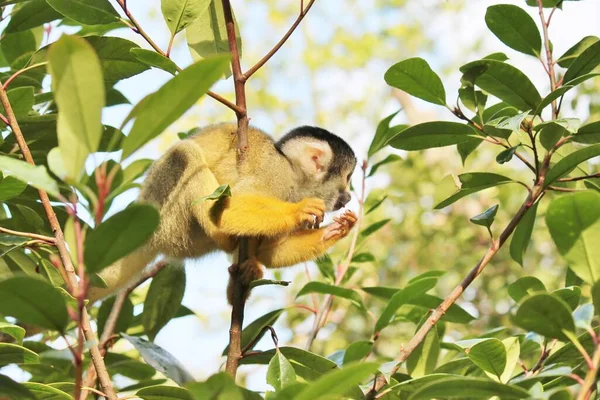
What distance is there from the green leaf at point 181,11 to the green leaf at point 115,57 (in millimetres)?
115

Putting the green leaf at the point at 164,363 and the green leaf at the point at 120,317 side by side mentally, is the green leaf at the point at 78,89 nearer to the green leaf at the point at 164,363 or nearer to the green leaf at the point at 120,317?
the green leaf at the point at 164,363

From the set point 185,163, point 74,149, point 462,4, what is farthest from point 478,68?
point 462,4

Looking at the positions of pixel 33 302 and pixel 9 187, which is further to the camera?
pixel 9 187

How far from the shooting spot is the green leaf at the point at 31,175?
36.9 inches

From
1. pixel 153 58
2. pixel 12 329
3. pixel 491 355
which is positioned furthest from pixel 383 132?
pixel 12 329

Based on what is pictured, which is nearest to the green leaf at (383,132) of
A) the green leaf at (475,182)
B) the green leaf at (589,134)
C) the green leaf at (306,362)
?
the green leaf at (475,182)

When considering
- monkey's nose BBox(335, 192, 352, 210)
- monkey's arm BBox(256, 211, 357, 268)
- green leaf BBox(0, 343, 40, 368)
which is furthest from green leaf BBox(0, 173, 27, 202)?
monkey's nose BBox(335, 192, 352, 210)

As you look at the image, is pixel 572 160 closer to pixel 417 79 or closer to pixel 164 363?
pixel 417 79

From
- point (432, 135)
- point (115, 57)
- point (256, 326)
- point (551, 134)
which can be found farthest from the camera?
point (256, 326)

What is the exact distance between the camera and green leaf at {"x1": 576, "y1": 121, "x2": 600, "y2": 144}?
1634 millimetres

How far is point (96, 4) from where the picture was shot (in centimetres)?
167

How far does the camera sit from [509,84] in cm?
169

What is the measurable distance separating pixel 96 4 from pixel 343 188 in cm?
149

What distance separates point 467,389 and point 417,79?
0.80 meters
